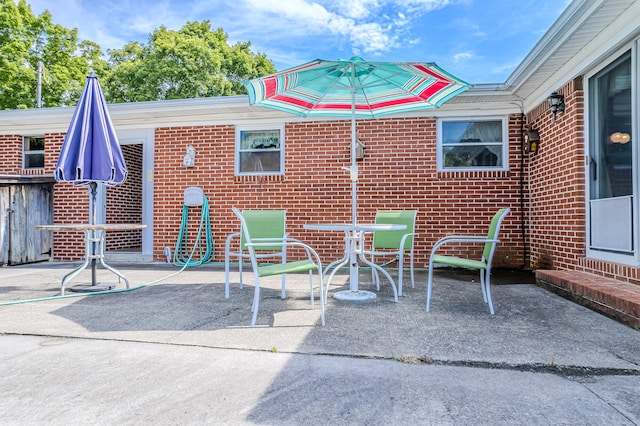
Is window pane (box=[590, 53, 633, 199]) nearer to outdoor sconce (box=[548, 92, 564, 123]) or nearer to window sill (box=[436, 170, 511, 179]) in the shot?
outdoor sconce (box=[548, 92, 564, 123])

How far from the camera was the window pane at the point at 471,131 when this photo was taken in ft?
20.0

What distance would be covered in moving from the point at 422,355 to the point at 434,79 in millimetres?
2536

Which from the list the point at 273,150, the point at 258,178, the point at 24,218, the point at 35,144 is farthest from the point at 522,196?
the point at 35,144

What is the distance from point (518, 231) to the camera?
5945mm

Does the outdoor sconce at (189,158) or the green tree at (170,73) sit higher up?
the green tree at (170,73)

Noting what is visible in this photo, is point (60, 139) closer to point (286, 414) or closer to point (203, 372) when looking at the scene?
point (203, 372)

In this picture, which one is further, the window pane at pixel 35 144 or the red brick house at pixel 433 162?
the window pane at pixel 35 144

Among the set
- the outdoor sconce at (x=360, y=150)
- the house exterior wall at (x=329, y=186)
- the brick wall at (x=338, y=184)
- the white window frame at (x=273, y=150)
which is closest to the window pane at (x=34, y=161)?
the house exterior wall at (x=329, y=186)

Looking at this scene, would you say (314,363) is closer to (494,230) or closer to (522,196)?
(494,230)

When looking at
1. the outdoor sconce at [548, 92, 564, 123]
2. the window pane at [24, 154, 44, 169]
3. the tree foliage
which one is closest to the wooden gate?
the window pane at [24, 154, 44, 169]

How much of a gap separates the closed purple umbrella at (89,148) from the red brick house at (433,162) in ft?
6.78

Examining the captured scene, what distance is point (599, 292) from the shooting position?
3281 millimetres

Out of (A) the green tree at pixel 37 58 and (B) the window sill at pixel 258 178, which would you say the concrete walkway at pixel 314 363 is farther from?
(A) the green tree at pixel 37 58

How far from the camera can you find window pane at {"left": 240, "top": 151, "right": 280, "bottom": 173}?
21.7 ft
